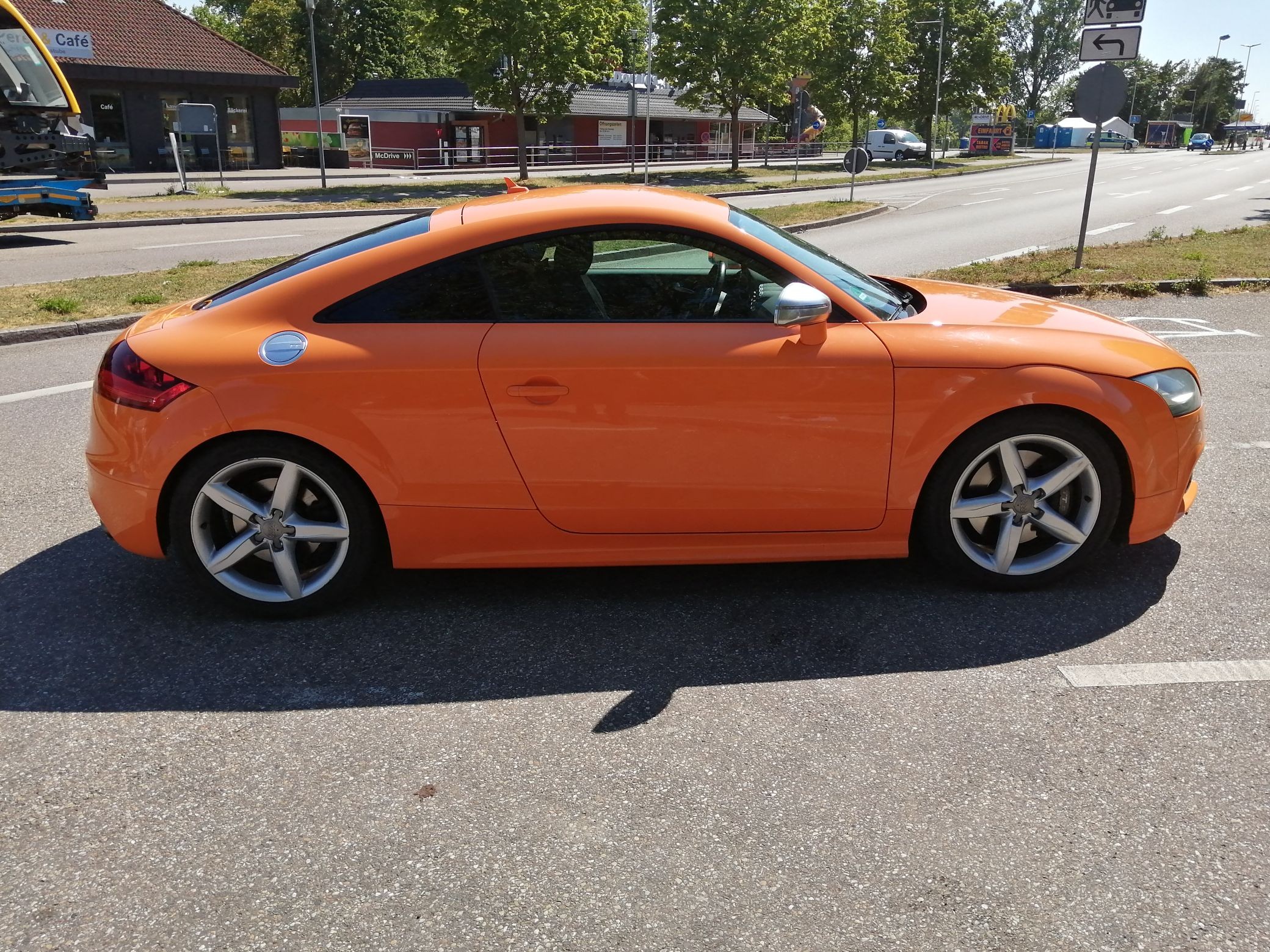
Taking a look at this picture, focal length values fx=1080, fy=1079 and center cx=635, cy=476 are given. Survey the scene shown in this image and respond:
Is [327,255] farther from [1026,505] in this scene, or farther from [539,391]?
[1026,505]

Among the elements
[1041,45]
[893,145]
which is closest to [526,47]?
[893,145]

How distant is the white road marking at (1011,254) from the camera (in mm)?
14227

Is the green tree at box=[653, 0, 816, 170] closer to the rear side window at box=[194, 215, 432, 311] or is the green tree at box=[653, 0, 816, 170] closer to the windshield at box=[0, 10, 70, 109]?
the windshield at box=[0, 10, 70, 109]

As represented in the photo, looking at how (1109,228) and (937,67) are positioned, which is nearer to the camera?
(1109,228)

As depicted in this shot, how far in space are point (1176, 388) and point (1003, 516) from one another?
79cm

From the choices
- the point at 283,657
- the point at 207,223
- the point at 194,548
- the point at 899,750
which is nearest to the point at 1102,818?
the point at 899,750

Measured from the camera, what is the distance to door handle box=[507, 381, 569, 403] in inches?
142

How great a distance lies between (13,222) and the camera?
19.2 metres

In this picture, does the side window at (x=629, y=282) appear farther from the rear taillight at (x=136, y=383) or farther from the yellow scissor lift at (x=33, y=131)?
the yellow scissor lift at (x=33, y=131)

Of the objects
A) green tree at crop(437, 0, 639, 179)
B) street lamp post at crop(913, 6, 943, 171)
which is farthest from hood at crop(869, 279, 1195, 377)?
street lamp post at crop(913, 6, 943, 171)

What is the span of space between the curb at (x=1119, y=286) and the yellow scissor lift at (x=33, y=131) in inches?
586

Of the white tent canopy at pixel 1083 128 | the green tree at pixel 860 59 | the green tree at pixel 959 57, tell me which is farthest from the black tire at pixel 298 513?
the white tent canopy at pixel 1083 128

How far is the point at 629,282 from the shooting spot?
383cm

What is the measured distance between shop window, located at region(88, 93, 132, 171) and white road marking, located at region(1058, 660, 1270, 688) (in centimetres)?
4012
